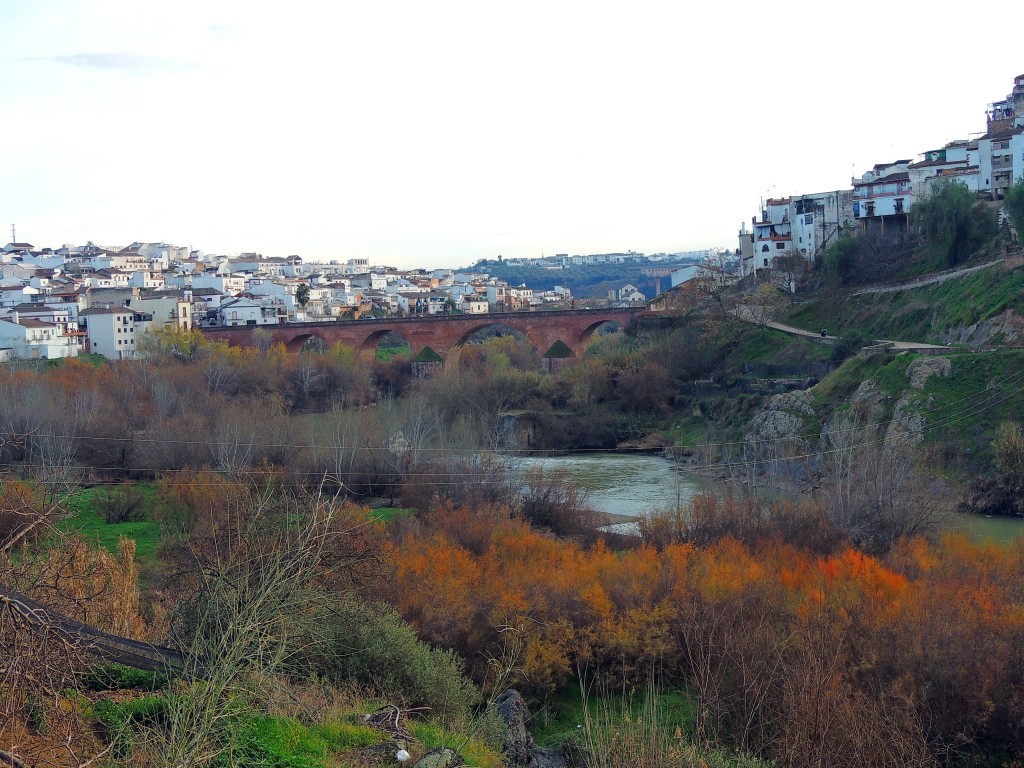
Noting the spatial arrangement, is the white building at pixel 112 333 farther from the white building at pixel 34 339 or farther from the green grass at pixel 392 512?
the green grass at pixel 392 512

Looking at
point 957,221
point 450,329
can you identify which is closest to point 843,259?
point 957,221

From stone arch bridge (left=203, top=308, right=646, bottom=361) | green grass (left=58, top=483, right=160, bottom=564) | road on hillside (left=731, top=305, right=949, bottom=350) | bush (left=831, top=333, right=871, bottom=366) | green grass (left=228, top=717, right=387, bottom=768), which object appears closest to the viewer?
green grass (left=228, top=717, right=387, bottom=768)

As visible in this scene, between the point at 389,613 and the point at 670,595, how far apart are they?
4.58 m

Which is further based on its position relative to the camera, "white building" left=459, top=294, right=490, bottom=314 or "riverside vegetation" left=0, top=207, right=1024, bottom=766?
"white building" left=459, top=294, right=490, bottom=314

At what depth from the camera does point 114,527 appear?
Answer: 861 inches

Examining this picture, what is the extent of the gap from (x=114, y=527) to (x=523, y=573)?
10356 mm

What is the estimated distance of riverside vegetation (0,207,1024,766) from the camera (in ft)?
23.3

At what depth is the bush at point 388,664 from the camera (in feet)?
33.9

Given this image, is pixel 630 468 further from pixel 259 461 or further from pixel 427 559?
pixel 427 559

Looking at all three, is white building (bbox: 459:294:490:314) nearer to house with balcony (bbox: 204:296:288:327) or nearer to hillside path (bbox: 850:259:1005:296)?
house with balcony (bbox: 204:296:288:327)

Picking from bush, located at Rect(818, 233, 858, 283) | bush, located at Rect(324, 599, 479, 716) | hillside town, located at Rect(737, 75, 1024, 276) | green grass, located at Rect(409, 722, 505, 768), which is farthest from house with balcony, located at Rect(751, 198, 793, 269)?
green grass, located at Rect(409, 722, 505, 768)

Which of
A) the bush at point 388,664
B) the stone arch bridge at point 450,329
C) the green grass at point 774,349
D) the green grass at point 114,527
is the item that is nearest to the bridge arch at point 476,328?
the stone arch bridge at point 450,329

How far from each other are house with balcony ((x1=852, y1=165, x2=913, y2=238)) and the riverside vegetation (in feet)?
29.6

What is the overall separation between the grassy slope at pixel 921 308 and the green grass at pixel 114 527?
20.8 meters
